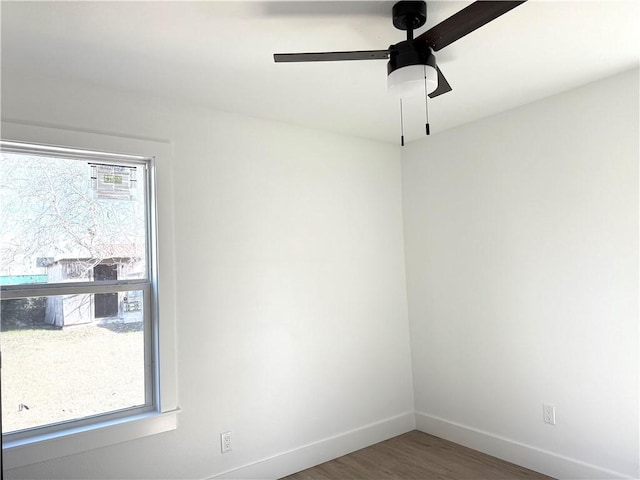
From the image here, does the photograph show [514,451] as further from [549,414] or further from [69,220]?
[69,220]

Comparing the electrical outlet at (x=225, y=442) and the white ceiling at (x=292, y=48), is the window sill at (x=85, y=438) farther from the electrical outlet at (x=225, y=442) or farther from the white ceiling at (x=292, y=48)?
the white ceiling at (x=292, y=48)

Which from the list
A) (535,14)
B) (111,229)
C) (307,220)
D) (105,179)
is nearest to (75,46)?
(105,179)

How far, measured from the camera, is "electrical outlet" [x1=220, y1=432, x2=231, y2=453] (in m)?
2.86

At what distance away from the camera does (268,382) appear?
10.1 feet

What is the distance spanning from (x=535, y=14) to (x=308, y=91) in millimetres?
1268

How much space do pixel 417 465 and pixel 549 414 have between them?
0.95 m

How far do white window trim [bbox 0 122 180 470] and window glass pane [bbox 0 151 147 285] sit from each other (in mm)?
120

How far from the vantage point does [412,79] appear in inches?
72.4

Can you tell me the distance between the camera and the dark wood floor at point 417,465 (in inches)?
118

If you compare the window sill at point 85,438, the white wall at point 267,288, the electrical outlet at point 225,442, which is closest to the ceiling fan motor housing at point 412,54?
the white wall at point 267,288

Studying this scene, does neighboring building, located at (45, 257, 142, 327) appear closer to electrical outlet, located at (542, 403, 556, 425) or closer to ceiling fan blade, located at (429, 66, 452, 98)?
ceiling fan blade, located at (429, 66, 452, 98)

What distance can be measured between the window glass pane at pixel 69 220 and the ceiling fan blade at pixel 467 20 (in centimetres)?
185

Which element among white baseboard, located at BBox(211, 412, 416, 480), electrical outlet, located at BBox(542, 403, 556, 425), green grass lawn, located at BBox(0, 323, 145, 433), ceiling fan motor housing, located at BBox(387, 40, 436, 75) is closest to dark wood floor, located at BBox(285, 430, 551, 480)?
white baseboard, located at BBox(211, 412, 416, 480)

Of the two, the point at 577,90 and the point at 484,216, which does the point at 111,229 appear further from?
the point at 577,90
